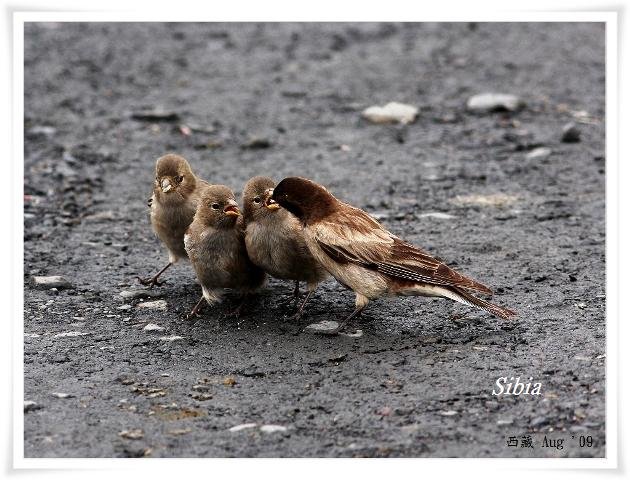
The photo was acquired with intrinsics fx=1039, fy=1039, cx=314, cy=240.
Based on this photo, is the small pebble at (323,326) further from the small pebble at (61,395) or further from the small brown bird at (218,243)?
the small pebble at (61,395)

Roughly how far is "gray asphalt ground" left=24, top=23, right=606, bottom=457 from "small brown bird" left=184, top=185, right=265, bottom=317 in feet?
1.02

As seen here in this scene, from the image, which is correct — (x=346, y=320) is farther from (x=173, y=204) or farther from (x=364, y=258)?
(x=173, y=204)

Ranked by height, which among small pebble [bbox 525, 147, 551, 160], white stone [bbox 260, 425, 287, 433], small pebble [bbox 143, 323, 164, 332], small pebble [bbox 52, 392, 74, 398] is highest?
small pebble [bbox 525, 147, 551, 160]

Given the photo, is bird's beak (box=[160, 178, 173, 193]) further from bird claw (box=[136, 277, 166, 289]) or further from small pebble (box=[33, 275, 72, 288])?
small pebble (box=[33, 275, 72, 288])

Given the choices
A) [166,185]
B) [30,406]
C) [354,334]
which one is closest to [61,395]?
[30,406]

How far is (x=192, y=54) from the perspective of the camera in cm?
1502

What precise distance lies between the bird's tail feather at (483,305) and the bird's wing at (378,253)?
3.7 inches

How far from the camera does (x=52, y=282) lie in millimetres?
8250

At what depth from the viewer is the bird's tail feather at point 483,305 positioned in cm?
700

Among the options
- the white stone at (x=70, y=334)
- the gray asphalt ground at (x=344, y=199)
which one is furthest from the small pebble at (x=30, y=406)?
the white stone at (x=70, y=334)

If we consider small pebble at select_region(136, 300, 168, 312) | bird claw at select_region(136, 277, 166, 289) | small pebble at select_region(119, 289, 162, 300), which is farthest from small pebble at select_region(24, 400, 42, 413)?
bird claw at select_region(136, 277, 166, 289)

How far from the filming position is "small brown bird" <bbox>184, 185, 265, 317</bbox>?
751 centimetres

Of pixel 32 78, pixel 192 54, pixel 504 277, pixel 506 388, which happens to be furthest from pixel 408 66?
pixel 506 388
